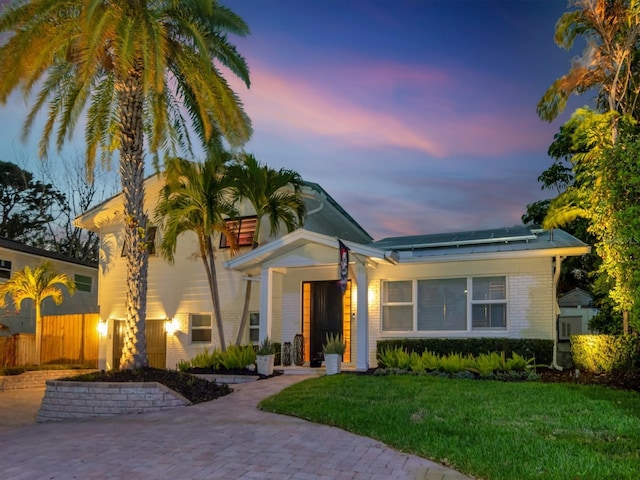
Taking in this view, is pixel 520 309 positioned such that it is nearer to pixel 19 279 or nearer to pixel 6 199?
pixel 19 279

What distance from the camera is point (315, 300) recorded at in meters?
16.8

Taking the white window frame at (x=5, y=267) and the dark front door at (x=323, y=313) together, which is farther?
the white window frame at (x=5, y=267)

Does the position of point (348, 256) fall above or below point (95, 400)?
above

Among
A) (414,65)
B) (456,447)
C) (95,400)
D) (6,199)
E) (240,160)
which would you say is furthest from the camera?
(6,199)

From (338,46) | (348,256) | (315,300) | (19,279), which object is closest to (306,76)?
(338,46)

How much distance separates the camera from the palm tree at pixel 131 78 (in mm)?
11008

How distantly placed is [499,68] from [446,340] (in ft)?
23.0

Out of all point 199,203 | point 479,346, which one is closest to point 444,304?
point 479,346

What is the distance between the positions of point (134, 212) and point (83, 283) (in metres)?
16.0

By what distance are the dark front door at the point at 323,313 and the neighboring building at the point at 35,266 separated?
12.4 metres

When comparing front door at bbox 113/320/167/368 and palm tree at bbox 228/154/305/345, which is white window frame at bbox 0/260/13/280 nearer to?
front door at bbox 113/320/167/368

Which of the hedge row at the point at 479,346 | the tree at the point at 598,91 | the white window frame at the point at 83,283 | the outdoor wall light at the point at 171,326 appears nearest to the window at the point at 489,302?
the hedge row at the point at 479,346

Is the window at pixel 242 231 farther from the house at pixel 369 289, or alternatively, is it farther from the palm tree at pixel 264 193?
the palm tree at pixel 264 193

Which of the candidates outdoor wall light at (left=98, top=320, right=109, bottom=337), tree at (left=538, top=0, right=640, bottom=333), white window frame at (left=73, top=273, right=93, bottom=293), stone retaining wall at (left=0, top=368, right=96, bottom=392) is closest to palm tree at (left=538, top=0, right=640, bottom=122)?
tree at (left=538, top=0, right=640, bottom=333)
